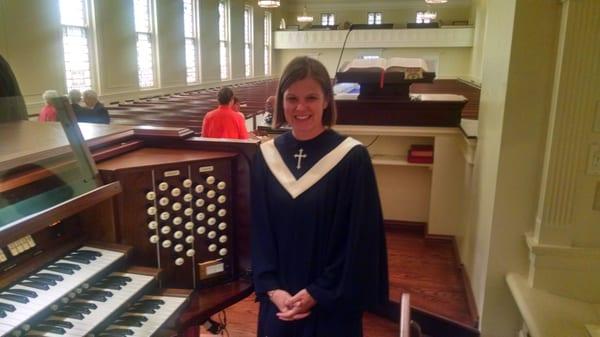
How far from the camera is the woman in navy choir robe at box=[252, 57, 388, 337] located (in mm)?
1351

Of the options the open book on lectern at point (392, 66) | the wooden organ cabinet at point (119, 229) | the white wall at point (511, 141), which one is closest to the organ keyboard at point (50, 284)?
the wooden organ cabinet at point (119, 229)

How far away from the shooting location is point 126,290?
117 cm

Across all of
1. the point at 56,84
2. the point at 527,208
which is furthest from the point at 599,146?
the point at 56,84

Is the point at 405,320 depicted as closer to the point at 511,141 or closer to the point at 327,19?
the point at 511,141

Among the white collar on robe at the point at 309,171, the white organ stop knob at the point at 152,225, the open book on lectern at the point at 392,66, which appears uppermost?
the open book on lectern at the point at 392,66

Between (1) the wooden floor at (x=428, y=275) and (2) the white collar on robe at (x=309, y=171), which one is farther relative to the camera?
(1) the wooden floor at (x=428, y=275)

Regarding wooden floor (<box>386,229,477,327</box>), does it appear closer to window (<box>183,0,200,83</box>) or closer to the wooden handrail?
the wooden handrail

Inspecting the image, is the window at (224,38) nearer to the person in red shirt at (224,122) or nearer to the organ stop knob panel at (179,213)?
Answer: the person in red shirt at (224,122)

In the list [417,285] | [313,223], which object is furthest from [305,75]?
[417,285]

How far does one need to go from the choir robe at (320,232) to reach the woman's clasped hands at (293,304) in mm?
22

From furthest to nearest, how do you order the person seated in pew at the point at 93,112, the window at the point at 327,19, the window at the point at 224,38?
the window at the point at 327,19 < the window at the point at 224,38 < the person seated in pew at the point at 93,112

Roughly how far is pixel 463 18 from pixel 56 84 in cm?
1507

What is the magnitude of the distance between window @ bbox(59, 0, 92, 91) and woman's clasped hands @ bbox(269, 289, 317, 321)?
6.97m

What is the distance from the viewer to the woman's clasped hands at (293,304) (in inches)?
54.0
